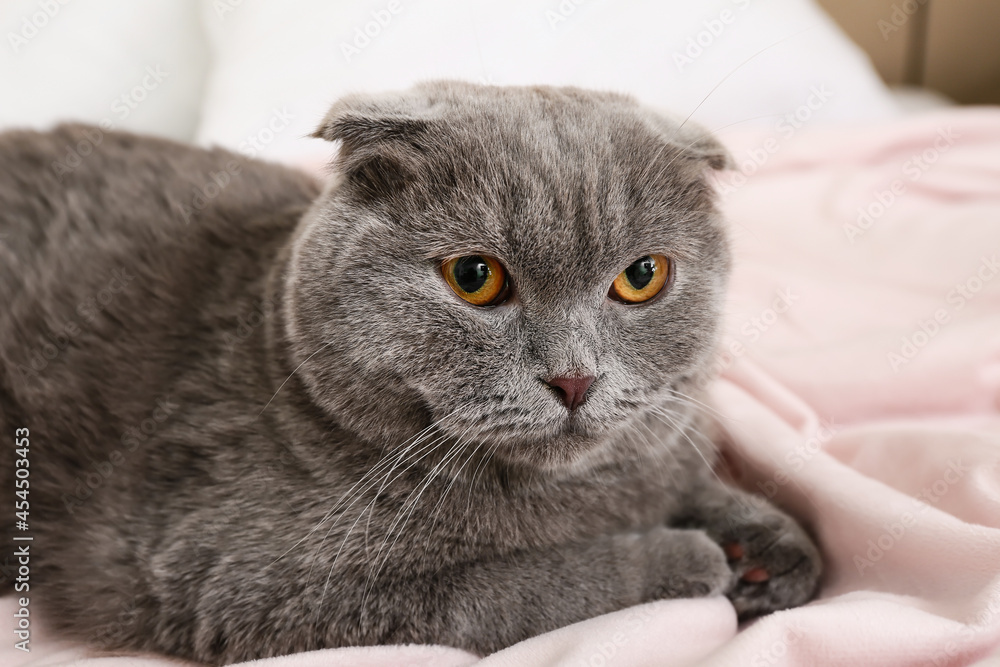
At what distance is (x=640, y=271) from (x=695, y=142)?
21 cm

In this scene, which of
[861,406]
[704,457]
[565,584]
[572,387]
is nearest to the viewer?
[572,387]

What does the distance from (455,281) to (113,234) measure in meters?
0.63

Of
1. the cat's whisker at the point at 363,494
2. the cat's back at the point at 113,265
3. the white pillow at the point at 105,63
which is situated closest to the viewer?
the cat's whisker at the point at 363,494

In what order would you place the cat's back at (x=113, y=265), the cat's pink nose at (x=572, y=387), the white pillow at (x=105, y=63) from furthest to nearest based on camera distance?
the white pillow at (x=105, y=63) → the cat's back at (x=113, y=265) → the cat's pink nose at (x=572, y=387)

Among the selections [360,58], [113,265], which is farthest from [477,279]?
[360,58]

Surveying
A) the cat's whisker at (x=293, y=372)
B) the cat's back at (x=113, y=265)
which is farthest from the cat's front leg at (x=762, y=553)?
the cat's back at (x=113, y=265)

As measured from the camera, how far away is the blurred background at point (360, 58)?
5.57ft

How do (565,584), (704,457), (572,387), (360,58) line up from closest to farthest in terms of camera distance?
(572,387) < (565,584) < (704,457) < (360,58)

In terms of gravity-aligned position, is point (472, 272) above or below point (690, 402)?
above

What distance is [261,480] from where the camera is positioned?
93 centimetres

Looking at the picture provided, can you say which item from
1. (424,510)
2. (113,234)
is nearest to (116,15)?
(113,234)

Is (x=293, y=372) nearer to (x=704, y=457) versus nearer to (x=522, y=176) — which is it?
A: (x=522, y=176)

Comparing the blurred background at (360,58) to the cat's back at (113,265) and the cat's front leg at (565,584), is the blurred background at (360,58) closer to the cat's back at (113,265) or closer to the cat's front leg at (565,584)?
the cat's back at (113,265)

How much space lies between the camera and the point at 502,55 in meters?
1.78
